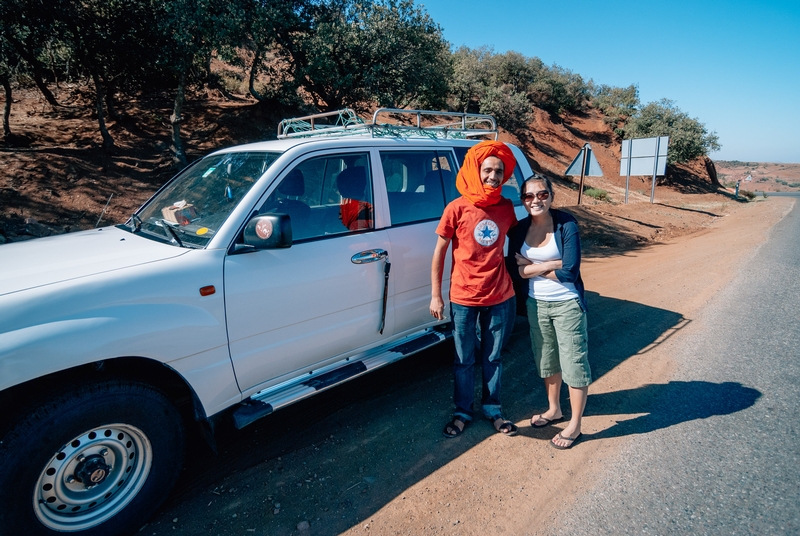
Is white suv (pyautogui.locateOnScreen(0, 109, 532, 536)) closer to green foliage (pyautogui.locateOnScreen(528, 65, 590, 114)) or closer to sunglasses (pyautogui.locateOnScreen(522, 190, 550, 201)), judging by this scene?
sunglasses (pyautogui.locateOnScreen(522, 190, 550, 201))

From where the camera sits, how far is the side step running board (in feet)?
9.25

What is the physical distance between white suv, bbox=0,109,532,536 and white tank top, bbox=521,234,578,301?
0.92 metres

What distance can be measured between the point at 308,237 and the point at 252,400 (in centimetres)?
114

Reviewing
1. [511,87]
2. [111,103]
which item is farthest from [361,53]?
A: [511,87]

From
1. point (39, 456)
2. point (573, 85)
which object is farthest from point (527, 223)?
point (573, 85)

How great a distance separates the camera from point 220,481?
9.72 feet

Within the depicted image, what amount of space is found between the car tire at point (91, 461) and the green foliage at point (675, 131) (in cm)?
3339

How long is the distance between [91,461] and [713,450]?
392cm

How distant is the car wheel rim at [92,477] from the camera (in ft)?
7.42

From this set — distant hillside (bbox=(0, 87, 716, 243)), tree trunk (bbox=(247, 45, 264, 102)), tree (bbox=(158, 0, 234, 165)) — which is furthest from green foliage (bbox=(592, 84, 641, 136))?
tree (bbox=(158, 0, 234, 165))

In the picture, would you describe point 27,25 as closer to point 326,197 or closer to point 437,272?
point 326,197

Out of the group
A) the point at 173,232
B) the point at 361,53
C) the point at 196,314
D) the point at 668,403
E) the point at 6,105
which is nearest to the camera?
the point at 196,314

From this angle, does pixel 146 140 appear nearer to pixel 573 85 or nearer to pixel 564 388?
pixel 564 388

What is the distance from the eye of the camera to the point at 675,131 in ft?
97.3
